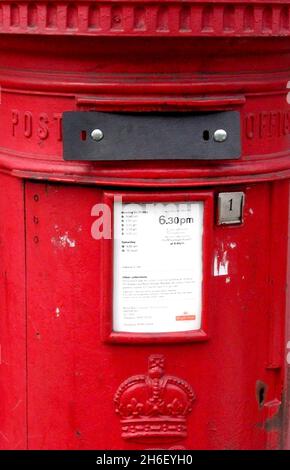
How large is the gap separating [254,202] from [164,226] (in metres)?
0.30

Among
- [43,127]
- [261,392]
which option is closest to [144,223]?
[43,127]

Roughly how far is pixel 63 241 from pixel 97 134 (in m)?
0.36

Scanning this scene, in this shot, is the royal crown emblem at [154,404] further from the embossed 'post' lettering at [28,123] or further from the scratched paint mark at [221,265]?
the embossed 'post' lettering at [28,123]

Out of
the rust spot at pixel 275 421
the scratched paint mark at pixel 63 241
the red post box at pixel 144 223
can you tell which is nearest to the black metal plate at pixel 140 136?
the red post box at pixel 144 223

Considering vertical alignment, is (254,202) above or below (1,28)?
below

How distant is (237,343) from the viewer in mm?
2283

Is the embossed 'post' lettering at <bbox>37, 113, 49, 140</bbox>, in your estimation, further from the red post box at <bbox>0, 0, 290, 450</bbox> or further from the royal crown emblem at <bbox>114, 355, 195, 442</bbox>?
the royal crown emblem at <bbox>114, 355, 195, 442</bbox>

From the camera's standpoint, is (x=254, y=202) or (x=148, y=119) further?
(x=254, y=202)

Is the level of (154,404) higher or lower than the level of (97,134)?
lower

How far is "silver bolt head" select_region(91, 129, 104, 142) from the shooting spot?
2.00 m

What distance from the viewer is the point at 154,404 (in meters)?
2.25

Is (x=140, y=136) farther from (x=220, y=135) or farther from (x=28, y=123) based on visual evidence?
(x=28, y=123)
